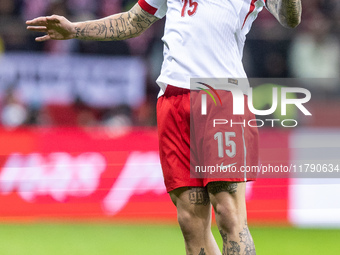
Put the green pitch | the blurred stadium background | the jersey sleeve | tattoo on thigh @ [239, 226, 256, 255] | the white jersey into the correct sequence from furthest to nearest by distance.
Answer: the blurred stadium background → the green pitch → the jersey sleeve → the white jersey → tattoo on thigh @ [239, 226, 256, 255]

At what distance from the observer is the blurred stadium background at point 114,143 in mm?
5570

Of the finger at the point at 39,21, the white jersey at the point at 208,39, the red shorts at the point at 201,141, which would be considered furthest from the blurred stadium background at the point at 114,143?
the white jersey at the point at 208,39

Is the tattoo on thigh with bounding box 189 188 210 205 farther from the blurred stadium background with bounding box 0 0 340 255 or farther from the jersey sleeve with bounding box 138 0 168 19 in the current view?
the blurred stadium background with bounding box 0 0 340 255

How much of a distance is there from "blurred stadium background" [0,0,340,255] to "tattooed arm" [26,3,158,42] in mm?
2053

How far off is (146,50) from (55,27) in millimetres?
4362

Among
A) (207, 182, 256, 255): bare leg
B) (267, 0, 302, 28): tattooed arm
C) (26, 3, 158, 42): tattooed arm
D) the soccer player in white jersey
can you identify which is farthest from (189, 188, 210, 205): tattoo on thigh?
(26, 3, 158, 42): tattooed arm

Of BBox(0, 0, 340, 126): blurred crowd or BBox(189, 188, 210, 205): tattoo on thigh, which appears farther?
BBox(0, 0, 340, 126): blurred crowd

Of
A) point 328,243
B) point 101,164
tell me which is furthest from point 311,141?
point 101,164

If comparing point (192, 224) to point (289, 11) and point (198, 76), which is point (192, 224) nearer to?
point (198, 76)

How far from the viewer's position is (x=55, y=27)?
337cm

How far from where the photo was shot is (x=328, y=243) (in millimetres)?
5230

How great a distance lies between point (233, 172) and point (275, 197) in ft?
11.4

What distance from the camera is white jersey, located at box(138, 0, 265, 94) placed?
2.89 metres

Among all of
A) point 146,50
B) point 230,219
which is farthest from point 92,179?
point 230,219
